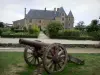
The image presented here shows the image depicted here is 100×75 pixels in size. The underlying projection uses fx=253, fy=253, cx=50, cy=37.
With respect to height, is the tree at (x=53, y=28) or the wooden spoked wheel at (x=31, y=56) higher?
the tree at (x=53, y=28)

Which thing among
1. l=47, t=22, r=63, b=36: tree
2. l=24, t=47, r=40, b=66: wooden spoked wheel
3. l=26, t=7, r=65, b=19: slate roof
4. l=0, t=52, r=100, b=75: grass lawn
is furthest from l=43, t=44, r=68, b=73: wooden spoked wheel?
l=26, t=7, r=65, b=19: slate roof

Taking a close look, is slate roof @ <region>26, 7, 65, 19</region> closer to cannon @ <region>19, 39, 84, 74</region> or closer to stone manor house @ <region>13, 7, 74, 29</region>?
stone manor house @ <region>13, 7, 74, 29</region>

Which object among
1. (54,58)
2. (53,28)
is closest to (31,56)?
(54,58)

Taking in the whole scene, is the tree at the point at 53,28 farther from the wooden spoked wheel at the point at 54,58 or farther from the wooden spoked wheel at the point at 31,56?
the wooden spoked wheel at the point at 54,58

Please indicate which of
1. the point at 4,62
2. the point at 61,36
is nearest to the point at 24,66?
the point at 4,62

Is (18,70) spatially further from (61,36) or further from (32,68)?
(61,36)

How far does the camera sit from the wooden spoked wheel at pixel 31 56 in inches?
420

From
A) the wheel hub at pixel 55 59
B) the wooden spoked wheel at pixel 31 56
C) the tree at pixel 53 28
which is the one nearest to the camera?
the wheel hub at pixel 55 59

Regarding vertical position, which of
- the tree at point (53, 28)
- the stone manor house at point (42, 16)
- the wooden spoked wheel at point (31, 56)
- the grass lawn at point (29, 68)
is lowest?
the grass lawn at point (29, 68)

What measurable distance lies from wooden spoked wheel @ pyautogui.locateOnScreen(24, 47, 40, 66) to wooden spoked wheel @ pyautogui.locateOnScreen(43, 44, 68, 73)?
1212mm

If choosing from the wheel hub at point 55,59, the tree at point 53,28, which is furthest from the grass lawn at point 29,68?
the tree at point 53,28

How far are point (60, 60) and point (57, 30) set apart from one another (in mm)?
29162

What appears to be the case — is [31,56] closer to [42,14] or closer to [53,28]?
[53,28]

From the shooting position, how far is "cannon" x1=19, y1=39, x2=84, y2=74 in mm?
9259
